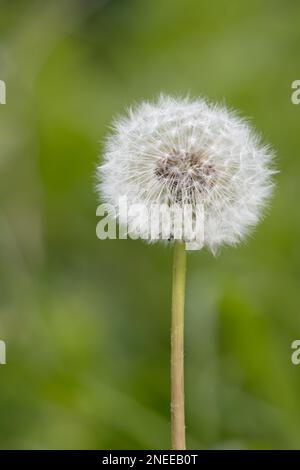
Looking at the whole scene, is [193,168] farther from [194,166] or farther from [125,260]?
[125,260]

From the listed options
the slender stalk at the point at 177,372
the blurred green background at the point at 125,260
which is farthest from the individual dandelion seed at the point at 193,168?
the blurred green background at the point at 125,260

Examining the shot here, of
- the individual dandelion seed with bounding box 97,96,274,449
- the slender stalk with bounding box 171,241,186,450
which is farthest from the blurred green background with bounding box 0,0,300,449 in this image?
the slender stalk with bounding box 171,241,186,450

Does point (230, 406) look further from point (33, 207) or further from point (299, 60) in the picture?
point (299, 60)

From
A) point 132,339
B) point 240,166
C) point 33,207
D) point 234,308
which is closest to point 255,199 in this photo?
point 240,166

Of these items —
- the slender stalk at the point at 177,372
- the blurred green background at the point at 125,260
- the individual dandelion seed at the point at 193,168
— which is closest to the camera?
the slender stalk at the point at 177,372

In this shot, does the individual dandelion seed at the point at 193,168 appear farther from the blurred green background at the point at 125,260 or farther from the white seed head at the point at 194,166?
the blurred green background at the point at 125,260

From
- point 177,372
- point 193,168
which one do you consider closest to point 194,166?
point 193,168

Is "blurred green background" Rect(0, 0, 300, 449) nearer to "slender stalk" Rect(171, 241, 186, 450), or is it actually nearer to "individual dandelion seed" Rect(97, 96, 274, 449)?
"individual dandelion seed" Rect(97, 96, 274, 449)
